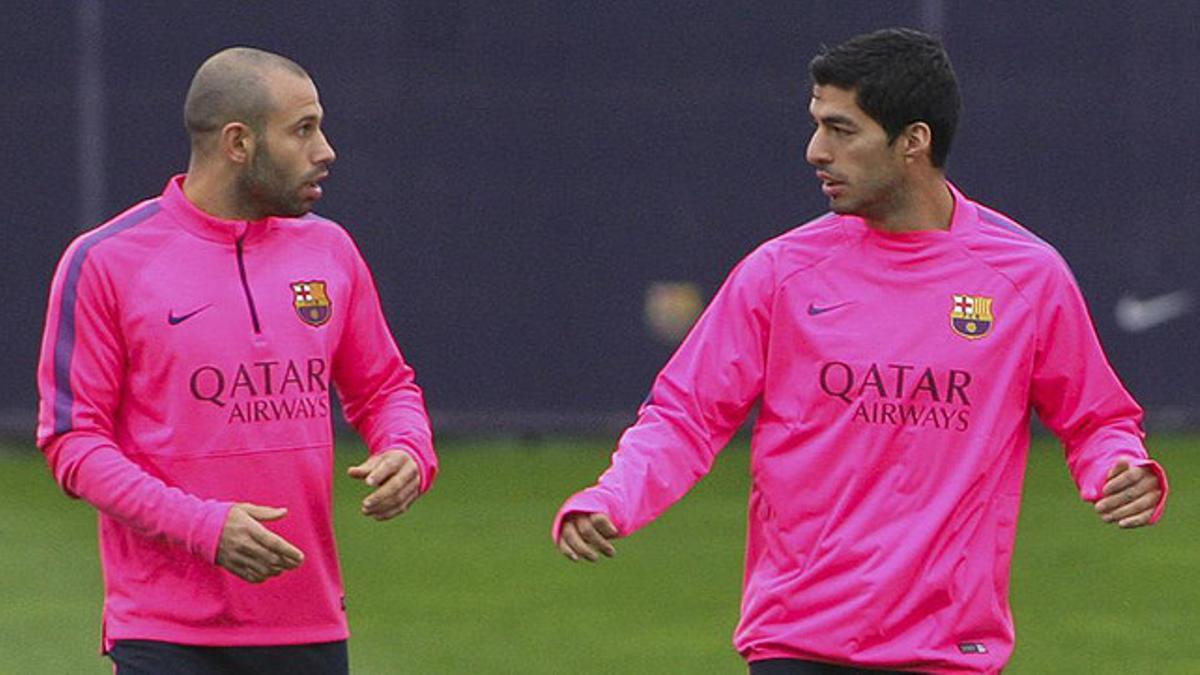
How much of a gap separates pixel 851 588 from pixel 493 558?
6639 millimetres

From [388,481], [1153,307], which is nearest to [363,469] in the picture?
[388,481]

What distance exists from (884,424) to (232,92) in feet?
5.03

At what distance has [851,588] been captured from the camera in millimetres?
5113

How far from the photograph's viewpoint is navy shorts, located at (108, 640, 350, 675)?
5496 millimetres

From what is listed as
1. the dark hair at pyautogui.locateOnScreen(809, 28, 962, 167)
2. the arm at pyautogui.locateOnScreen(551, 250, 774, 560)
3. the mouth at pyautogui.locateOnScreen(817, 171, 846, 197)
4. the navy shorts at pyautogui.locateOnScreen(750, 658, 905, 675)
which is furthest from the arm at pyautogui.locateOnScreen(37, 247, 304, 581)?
the dark hair at pyautogui.locateOnScreen(809, 28, 962, 167)

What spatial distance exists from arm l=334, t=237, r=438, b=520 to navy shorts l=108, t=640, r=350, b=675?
0.38 meters

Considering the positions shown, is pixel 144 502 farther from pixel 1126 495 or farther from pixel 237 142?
pixel 1126 495

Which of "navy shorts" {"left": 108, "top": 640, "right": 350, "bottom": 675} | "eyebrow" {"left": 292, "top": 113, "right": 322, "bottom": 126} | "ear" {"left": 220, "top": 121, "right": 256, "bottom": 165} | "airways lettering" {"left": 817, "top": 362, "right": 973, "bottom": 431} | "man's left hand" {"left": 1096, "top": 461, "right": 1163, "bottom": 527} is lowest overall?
"navy shorts" {"left": 108, "top": 640, "right": 350, "bottom": 675}

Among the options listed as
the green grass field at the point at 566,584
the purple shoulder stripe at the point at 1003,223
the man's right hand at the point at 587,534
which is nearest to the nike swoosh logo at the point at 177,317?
the man's right hand at the point at 587,534

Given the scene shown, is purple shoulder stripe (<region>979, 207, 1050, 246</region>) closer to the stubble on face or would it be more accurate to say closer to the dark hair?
the dark hair

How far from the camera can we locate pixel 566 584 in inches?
439

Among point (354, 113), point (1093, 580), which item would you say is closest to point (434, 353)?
point (354, 113)

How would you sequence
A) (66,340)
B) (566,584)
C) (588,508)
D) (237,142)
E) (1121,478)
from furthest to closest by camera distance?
(566,584) < (237,142) < (66,340) < (1121,478) < (588,508)

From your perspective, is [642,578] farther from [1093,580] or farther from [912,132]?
[912,132]
